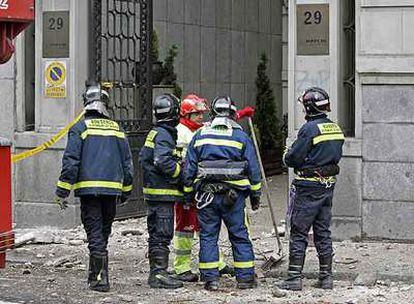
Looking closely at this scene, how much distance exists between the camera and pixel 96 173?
9109 mm

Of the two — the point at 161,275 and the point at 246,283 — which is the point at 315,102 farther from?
the point at 161,275

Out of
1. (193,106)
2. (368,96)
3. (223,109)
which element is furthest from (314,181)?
(368,96)

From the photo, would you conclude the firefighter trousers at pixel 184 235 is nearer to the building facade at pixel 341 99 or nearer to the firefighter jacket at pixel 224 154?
the firefighter jacket at pixel 224 154

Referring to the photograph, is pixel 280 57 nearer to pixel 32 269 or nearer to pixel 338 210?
pixel 338 210

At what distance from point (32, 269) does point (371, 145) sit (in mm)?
4057

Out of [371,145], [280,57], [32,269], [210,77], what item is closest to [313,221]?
[371,145]

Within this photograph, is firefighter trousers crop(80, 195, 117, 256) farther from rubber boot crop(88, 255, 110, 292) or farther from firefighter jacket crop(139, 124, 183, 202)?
firefighter jacket crop(139, 124, 183, 202)

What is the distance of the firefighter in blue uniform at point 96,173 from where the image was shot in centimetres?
907

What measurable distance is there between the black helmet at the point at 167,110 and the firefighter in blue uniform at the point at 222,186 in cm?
37

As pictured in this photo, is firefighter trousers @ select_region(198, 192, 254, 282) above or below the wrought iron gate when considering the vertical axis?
below

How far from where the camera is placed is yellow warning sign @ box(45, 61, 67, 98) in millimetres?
12602

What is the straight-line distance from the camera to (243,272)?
9195mm

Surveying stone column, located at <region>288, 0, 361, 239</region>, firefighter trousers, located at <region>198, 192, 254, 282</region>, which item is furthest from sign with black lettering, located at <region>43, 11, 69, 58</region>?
firefighter trousers, located at <region>198, 192, 254, 282</region>

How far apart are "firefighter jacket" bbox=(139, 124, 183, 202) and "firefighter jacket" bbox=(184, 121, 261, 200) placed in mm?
161
